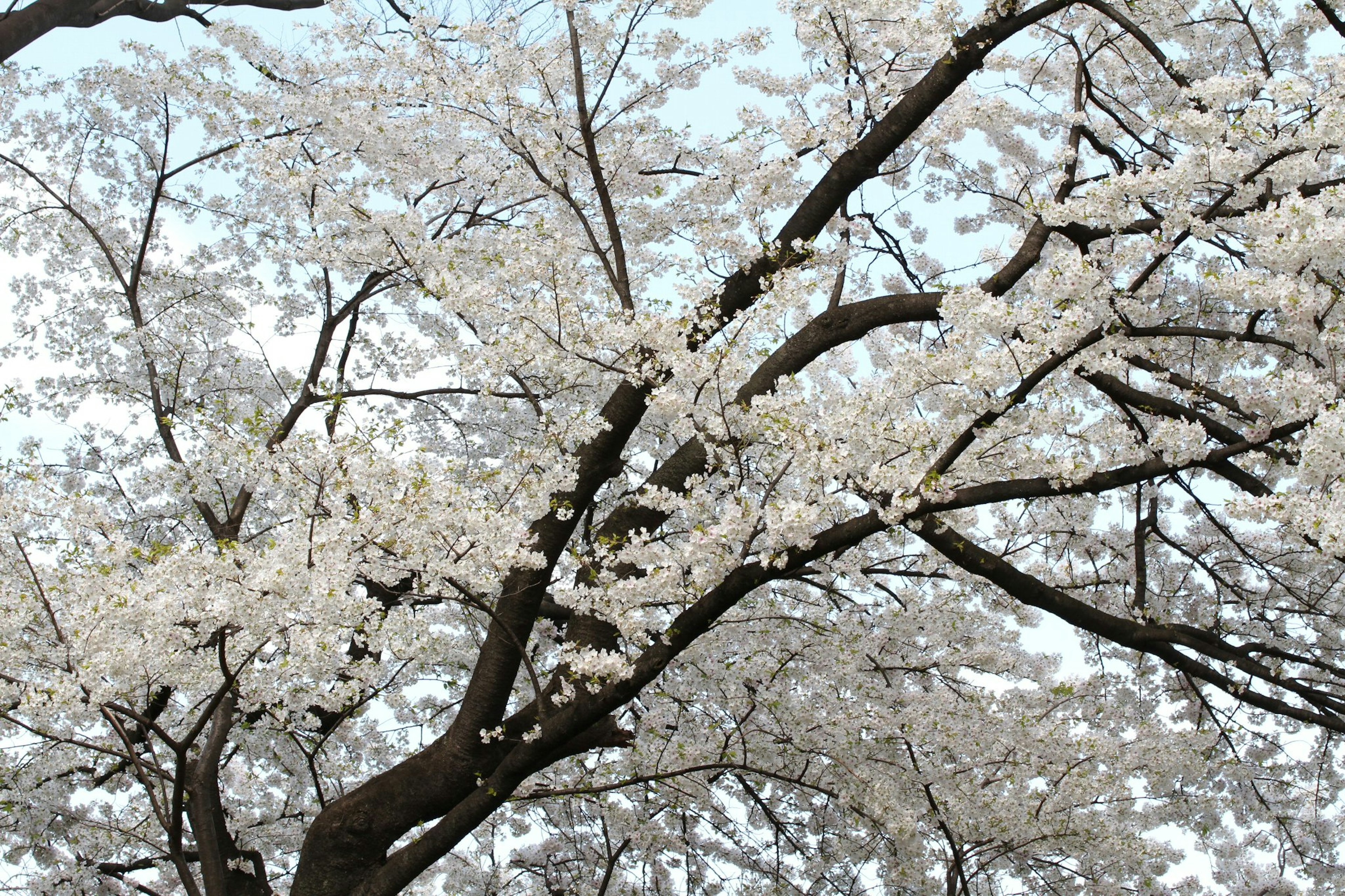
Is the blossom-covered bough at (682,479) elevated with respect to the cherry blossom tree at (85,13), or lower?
lower

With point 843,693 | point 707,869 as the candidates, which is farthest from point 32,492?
point 707,869

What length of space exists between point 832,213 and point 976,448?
8.41 ft

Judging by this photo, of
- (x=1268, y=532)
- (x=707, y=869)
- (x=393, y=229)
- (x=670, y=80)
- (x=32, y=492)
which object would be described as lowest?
(x=707, y=869)

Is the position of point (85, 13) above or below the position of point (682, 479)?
above

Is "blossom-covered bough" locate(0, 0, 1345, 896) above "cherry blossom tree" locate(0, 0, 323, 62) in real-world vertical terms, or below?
below

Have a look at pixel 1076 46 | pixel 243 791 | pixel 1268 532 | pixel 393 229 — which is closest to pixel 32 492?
pixel 393 229

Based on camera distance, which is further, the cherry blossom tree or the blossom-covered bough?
the cherry blossom tree

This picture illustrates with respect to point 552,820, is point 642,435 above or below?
above

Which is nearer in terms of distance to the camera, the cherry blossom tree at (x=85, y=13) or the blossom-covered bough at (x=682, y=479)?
the blossom-covered bough at (x=682, y=479)

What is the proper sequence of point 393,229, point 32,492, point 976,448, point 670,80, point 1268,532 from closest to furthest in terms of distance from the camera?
1. point 976,448
2. point 32,492
3. point 393,229
4. point 670,80
5. point 1268,532

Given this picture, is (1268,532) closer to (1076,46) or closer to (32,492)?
(1076,46)

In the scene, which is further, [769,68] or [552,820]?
[552,820]

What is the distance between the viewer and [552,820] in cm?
984

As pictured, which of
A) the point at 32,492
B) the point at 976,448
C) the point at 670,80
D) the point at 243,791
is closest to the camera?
the point at 976,448
